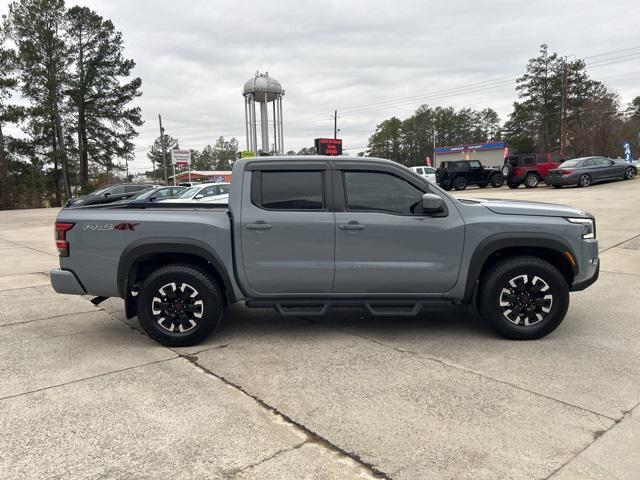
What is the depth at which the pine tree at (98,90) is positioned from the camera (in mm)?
44906

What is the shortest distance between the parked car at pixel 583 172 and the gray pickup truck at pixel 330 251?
20.1 meters

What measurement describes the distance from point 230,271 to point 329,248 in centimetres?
98

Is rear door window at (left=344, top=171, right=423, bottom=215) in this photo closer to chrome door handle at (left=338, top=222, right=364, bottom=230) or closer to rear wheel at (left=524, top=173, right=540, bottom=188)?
chrome door handle at (left=338, top=222, right=364, bottom=230)

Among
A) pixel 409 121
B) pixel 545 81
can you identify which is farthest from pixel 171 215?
pixel 409 121

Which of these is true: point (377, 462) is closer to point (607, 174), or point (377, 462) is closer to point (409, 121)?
point (607, 174)

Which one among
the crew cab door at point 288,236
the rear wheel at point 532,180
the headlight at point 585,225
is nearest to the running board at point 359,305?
the crew cab door at point 288,236

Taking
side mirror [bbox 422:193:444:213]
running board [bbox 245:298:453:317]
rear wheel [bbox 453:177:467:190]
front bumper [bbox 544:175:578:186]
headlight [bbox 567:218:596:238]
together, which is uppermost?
rear wheel [bbox 453:177:467:190]

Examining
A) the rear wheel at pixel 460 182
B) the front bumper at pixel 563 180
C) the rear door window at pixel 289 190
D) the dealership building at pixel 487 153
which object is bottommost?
the rear door window at pixel 289 190

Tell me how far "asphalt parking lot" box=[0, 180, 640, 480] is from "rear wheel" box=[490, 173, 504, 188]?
2365 cm

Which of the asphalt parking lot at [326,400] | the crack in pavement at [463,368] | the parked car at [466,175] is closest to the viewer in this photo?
the asphalt parking lot at [326,400]

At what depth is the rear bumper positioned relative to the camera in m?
4.66

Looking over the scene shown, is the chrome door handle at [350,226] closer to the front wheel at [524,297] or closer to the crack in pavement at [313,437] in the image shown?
the front wheel at [524,297]

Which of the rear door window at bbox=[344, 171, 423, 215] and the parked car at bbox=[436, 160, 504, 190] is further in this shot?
the parked car at bbox=[436, 160, 504, 190]

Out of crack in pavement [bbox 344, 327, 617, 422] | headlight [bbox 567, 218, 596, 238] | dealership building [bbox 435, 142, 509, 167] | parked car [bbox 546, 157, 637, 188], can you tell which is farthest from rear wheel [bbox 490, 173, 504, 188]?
crack in pavement [bbox 344, 327, 617, 422]
